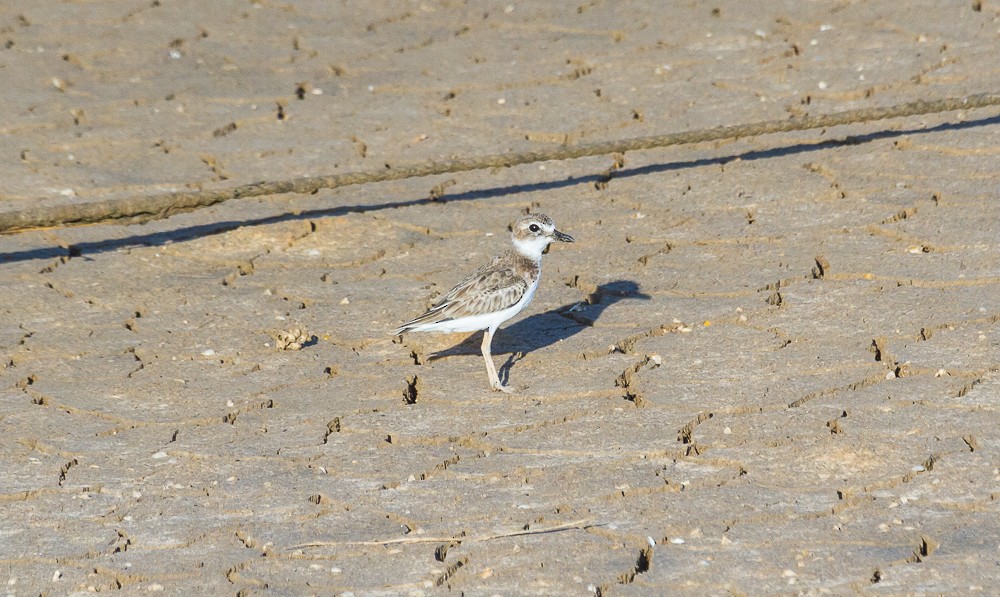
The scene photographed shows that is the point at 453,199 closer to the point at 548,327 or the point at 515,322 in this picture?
the point at 515,322

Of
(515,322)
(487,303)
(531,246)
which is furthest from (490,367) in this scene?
(515,322)

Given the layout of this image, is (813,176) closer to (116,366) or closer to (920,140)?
(920,140)

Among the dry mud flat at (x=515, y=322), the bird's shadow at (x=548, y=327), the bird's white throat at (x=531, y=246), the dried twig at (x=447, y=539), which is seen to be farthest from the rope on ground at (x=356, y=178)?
the dried twig at (x=447, y=539)

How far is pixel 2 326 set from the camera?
622 cm

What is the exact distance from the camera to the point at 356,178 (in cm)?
691

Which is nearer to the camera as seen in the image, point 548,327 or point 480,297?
point 480,297

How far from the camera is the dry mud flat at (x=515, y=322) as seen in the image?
14.2 ft

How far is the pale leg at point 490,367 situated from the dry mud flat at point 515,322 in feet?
0.32

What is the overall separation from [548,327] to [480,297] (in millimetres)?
675

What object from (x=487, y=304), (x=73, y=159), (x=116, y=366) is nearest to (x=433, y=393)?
(x=487, y=304)

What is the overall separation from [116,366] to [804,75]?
209 inches

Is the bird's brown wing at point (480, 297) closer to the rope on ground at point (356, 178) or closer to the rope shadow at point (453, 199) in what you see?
the rope on ground at point (356, 178)

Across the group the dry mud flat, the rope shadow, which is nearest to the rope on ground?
the rope shadow

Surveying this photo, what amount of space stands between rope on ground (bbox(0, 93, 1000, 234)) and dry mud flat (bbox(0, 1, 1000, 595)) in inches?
12.9
